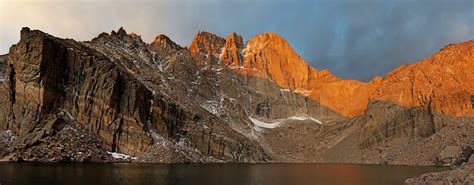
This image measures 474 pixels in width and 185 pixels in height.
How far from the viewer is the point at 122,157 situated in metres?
126

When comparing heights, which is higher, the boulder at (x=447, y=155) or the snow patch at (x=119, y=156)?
the boulder at (x=447, y=155)

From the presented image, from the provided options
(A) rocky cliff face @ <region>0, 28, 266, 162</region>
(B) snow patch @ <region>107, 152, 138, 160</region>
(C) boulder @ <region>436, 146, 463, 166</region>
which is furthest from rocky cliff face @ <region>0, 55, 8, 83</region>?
(C) boulder @ <region>436, 146, 463, 166</region>

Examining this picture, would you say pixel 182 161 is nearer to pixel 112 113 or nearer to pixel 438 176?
pixel 112 113

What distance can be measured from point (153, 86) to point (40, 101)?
178ft

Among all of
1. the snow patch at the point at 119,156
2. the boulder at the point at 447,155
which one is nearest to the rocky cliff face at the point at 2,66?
the snow patch at the point at 119,156

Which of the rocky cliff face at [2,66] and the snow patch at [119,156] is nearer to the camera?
the snow patch at [119,156]

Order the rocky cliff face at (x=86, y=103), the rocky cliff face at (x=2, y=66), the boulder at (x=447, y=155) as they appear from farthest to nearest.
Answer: the boulder at (x=447, y=155) < the rocky cliff face at (x=2, y=66) < the rocky cliff face at (x=86, y=103)

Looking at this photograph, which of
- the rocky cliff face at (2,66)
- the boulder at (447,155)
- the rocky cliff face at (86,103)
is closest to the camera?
the rocky cliff face at (86,103)

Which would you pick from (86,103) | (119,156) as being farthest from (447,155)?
(86,103)

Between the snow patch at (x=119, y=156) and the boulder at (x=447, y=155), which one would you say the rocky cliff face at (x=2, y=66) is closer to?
the snow patch at (x=119, y=156)

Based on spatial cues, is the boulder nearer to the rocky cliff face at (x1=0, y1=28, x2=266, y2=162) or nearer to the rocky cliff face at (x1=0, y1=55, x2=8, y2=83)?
the rocky cliff face at (x1=0, y1=28, x2=266, y2=162)

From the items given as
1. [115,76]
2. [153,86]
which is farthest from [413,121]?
[115,76]

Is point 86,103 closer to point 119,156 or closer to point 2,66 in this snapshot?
point 119,156

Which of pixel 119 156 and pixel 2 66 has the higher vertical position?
pixel 2 66
